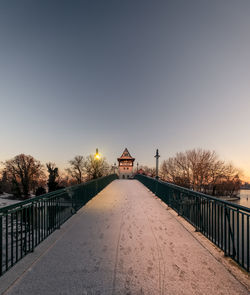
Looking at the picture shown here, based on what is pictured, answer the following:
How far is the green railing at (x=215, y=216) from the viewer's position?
10.2 ft

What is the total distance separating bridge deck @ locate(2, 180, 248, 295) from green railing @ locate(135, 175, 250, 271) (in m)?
0.41

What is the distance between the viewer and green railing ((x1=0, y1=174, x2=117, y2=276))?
2956mm

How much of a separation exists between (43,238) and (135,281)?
8.56 feet

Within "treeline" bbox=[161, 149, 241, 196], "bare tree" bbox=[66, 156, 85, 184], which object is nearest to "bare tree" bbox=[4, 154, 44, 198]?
"bare tree" bbox=[66, 156, 85, 184]

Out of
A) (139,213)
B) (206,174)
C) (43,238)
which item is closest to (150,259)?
(43,238)

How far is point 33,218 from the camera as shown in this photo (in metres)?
3.55

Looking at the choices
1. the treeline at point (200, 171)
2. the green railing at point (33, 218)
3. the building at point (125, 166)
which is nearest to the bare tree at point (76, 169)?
the building at point (125, 166)

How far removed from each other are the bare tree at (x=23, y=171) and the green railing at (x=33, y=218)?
41.8 m

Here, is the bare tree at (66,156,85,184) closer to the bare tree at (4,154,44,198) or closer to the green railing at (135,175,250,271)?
the bare tree at (4,154,44,198)

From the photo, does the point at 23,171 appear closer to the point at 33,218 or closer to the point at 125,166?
the point at 125,166

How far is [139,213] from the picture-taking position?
6715 millimetres

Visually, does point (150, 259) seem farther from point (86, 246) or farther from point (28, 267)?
point (28, 267)

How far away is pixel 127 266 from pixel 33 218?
7.00 feet

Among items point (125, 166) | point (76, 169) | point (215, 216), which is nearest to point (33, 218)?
point (215, 216)
